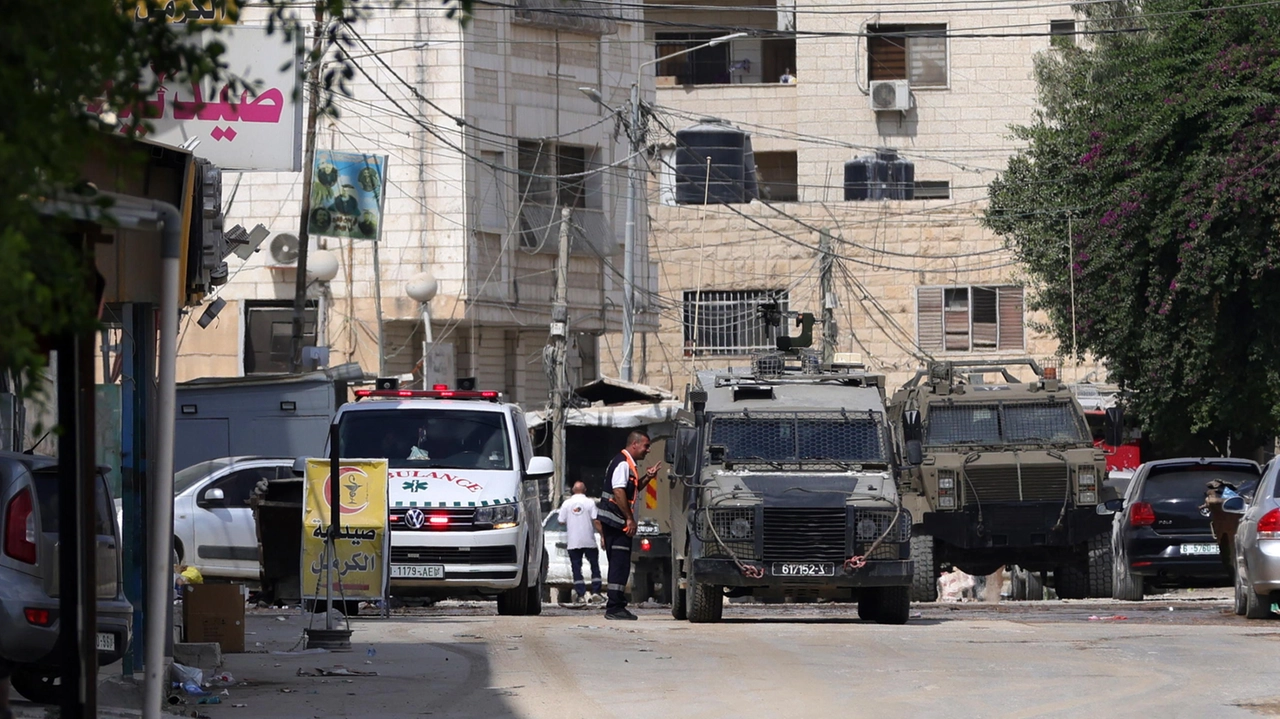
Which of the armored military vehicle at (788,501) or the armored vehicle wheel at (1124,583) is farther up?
the armored military vehicle at (788,501)

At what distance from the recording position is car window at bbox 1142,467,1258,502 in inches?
832

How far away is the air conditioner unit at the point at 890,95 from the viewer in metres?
Result: 50.9

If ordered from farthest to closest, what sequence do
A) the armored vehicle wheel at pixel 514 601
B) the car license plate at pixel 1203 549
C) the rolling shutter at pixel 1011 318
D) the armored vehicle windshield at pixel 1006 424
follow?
the rolling shutter at pixel 1011 318 < the armored vehicle windshield at pixel 1006 424 < the car license plate at pixel 1203 549 < the armored vehicle wheel at pixel 514 601

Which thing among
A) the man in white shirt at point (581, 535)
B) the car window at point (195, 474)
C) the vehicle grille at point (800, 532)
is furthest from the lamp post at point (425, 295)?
the vehicle grille at point (800, 532)

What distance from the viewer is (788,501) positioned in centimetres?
1653

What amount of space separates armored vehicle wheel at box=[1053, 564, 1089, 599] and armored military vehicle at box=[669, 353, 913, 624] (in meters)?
5.18

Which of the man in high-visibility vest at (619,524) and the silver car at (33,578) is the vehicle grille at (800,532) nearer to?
the man in high-visibility vest at (619,524)

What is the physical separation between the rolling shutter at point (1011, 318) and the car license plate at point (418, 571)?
28.6 metres

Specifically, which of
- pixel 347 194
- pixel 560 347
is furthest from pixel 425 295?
pixel 560 347

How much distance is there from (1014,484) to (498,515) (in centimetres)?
650

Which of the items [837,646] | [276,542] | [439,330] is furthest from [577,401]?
[837,646]

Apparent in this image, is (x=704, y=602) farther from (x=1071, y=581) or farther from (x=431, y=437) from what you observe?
(x=1071, y=581)

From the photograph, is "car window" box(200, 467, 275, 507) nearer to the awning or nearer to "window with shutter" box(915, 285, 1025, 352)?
the awning

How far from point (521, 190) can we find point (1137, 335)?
11436mm
